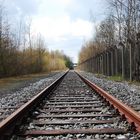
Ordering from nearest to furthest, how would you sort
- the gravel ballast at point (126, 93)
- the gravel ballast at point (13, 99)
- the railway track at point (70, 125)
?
the railway track at point (70, 125)
the gravel ballast at point (13, 99)
the gravel ballast at point (126, 93)

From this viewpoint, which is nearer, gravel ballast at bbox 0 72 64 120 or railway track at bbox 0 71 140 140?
railway track at bbox 0 71 140 140

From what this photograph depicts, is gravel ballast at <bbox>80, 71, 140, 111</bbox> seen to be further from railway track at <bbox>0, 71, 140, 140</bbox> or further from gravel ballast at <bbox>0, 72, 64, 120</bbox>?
gravel ballast at <bbox>0, 72, 64, 120</bbox>

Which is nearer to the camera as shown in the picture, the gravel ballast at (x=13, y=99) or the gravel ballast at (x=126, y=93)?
the gravel ballast at (x=13, y=99)

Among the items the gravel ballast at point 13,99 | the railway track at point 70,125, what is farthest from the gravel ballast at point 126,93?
the gravel ballast at point 13,99

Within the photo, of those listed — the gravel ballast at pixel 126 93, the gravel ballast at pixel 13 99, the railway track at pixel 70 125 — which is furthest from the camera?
the gravel ballast at pixel 126 93

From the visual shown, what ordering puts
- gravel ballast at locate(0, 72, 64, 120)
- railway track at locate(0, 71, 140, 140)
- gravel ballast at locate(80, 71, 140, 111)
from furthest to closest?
1. gravel ballast at locate(80, 71, 140, 111)
2. gravel ballast at locate(0, 72, 64, 120)
3. railway track at locate(0, 71, 140, 140)

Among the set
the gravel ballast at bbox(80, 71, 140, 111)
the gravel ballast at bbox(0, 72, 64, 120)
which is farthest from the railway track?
the gravel ballast at bbox(80, 71, 140, 111)

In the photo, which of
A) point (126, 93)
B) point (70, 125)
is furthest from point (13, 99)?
point (70, 125)

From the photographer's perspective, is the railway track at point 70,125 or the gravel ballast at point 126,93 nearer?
the railway track at point 70,125

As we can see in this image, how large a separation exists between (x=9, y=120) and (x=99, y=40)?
2131 inches

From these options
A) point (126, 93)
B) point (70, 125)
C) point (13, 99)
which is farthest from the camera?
point (126, 93)

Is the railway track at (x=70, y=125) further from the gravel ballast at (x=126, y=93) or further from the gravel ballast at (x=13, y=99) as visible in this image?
the gravel ballast at (x=126, y=93)

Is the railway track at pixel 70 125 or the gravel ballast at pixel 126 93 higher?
the gravel ballast at pixel 126 93

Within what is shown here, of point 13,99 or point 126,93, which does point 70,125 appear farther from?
point 126,93
